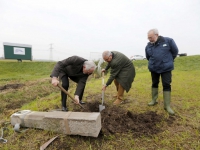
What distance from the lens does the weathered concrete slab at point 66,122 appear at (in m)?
2.40

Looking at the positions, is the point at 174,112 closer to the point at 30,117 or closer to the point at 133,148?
the point at 133,148

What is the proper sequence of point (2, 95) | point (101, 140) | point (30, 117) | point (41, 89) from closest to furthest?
point (101, 140)
point (30, 117)
point (2, 95)
point (41, 89)

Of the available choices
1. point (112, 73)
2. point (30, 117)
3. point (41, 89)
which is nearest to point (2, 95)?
point (41, 89)

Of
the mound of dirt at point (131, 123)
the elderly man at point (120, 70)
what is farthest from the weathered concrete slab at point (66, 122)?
the elderly man at point (120, 70)

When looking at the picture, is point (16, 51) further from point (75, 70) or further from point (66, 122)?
point (66, 122)

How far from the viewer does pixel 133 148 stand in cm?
238

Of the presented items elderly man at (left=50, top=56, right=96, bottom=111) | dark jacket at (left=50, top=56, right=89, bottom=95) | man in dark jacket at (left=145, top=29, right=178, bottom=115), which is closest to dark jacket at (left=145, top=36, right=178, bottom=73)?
man in dark jacket at (left=145, top=29, right=178, bottom=115)

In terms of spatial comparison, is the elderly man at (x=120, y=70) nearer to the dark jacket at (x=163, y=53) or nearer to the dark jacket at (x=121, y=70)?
the dark jacket at (x=121, y=70)

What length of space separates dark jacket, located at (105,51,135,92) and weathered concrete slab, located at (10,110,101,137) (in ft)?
6.36

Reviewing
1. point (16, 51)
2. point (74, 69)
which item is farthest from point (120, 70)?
point (16, 51)

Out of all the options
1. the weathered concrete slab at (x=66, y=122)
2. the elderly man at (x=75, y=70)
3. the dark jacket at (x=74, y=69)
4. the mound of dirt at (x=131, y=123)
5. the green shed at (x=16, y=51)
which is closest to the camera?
the weathered concrete slab at (x=66, y=122)

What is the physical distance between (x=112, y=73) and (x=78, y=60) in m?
1.19

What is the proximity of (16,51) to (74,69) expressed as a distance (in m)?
21.8

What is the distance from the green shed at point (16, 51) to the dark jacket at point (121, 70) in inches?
858
